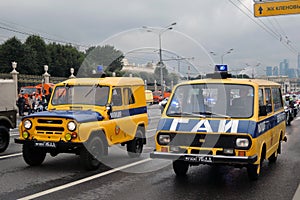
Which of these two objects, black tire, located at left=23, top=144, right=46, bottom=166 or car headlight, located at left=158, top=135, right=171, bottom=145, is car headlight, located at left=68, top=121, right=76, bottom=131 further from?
car headlight, located at left=158, top=135, right=171, bottom=145

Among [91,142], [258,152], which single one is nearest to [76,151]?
[91,142]

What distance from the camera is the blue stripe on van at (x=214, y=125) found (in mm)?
7574

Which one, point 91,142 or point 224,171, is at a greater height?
point 91,142

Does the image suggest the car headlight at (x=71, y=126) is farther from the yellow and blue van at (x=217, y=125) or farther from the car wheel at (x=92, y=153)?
the yellow and blue van at (x=217, y=125)

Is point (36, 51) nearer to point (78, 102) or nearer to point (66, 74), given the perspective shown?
point (66, 74)

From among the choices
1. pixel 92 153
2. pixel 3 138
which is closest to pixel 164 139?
pixel 92 153

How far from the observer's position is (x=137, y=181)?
326 inches

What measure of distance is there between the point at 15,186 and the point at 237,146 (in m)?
4.07

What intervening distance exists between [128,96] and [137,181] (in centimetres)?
344

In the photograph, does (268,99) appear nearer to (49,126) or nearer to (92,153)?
(92,153)

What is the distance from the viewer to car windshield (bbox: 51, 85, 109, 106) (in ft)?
33.8

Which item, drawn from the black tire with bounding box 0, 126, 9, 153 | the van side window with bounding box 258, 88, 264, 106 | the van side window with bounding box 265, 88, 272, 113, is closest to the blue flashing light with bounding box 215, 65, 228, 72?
the van side window with bounding box 258, 88, 264, 106

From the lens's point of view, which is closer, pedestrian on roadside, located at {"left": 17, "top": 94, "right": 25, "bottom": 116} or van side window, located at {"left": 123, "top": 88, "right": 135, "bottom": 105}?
van side window, located at {"left": 123, "top": 88, "right": 135, "bottom": 105}

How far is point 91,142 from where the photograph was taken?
918 centimetres
